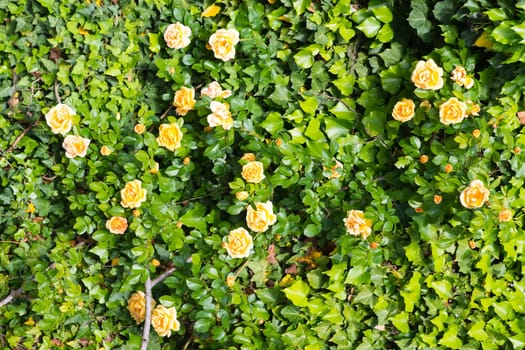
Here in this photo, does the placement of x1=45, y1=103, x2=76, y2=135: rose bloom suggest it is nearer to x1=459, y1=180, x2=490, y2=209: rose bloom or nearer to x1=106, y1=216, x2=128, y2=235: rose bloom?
x1=106, y1=216, x2=128, y2=235: rose bloom

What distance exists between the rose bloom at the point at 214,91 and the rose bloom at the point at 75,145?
54cm

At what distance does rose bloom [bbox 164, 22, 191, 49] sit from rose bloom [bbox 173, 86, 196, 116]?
189 mm

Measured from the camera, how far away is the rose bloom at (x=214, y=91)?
2.48 metres

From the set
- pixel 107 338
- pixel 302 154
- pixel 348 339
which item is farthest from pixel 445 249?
pixel 107 338

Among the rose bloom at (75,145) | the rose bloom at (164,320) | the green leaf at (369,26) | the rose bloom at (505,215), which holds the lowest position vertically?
the rose bloom at (164,320)

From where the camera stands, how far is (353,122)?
8.19 feet

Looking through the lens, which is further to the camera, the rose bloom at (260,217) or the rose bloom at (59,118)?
the rose bloom at (59,118)

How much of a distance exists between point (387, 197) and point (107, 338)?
134cm

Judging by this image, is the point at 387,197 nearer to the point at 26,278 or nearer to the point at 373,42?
the point at 373,42

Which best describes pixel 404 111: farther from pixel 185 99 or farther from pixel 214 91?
pixel 185 99

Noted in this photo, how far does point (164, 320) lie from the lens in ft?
7.65

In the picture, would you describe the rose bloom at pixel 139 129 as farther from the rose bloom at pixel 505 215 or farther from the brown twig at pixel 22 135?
the rose bloom at pixel 505 215

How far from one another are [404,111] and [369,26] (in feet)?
1.28

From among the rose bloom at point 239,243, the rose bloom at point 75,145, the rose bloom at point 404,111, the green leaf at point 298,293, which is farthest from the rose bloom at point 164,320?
the rose bloom at point 404,111
